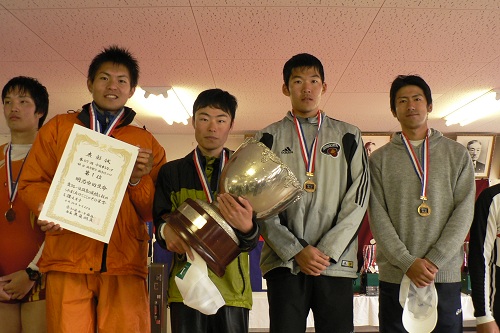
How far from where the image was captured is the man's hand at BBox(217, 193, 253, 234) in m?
1.43

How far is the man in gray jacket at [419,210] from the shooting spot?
1.97 m

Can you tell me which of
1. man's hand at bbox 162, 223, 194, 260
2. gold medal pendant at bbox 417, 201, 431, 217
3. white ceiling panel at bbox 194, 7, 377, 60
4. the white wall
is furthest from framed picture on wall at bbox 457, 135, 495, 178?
man's hand at bbox 162, 223, 194, 260

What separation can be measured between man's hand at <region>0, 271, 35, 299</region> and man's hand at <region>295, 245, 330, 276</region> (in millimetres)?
1166

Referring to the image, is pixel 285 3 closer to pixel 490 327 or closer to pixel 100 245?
pixel 100 245

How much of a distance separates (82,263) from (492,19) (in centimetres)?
301

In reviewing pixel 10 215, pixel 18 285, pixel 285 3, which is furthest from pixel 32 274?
pixel 285 3

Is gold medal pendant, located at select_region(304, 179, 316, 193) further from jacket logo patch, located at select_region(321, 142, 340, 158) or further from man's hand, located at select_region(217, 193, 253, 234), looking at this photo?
man's hand, located at select_region(217, 193, 253, 234)

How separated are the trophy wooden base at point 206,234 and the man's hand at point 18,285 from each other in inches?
35.5

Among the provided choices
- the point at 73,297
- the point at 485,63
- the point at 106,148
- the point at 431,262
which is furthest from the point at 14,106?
the point at 485,63

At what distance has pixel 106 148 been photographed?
166 centimetres

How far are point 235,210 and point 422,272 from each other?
96cm

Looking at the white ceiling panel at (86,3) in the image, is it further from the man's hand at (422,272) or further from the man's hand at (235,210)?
the man's hand at (422,272)

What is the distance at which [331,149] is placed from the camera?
1924 mm

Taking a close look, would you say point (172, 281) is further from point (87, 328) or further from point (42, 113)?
point (42, 113)
